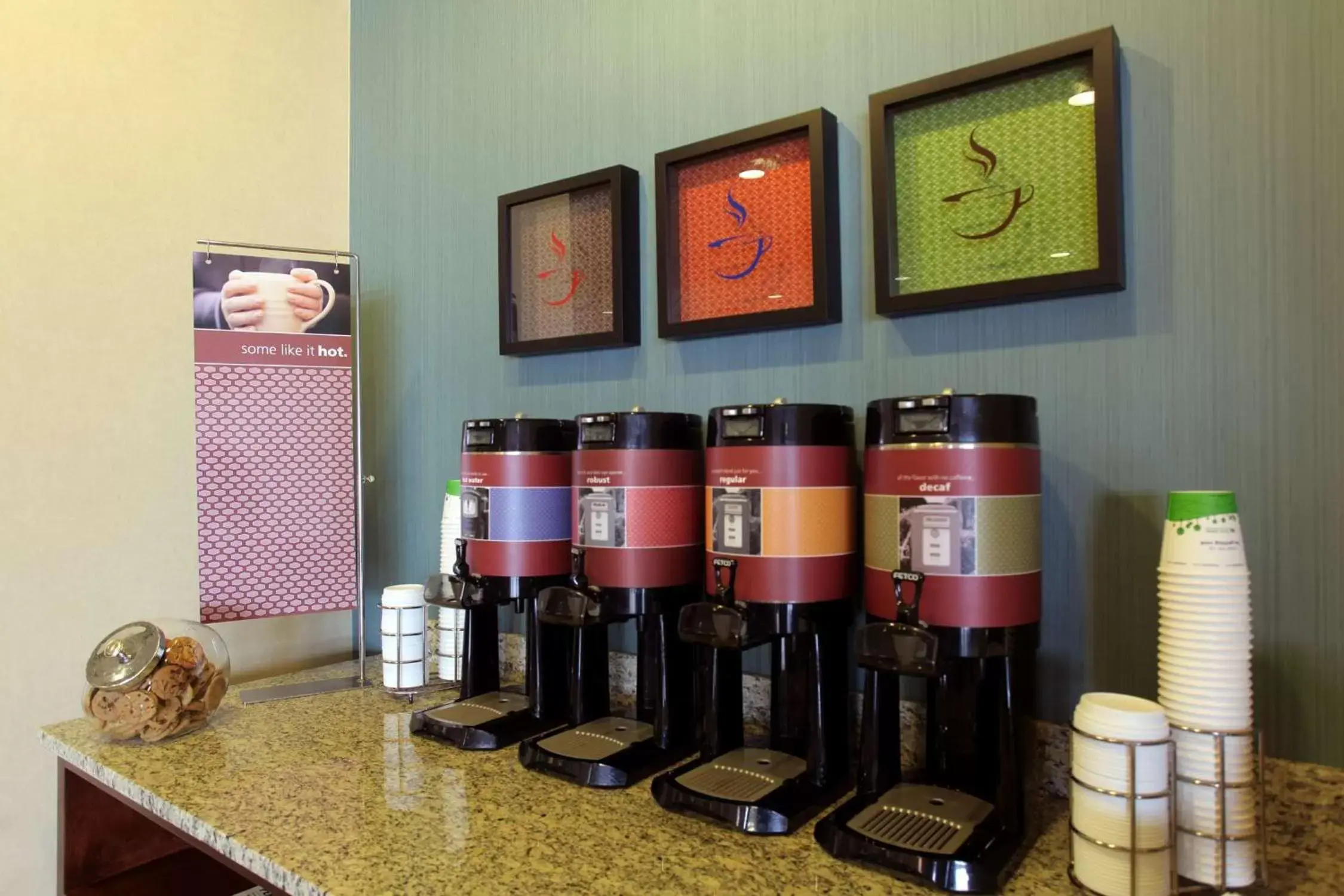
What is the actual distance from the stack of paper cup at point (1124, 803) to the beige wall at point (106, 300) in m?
1.72

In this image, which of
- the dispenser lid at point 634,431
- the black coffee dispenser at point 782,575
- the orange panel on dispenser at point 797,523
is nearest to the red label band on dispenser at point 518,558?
the dispenser lid at point 634,431

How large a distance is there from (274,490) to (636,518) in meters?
0.88

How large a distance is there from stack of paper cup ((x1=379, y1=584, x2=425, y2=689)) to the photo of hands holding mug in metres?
0.57

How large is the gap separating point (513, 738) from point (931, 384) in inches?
30.9

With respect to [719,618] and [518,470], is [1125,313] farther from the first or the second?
[518,470]

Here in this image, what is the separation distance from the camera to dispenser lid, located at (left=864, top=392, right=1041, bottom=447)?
89 centimetres

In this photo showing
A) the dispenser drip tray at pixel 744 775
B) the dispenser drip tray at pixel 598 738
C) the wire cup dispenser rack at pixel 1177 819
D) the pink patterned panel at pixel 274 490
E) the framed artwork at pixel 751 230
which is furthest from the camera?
the pink patterned panel at pixel 274 490

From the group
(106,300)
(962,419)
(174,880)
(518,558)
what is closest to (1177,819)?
(962,419)

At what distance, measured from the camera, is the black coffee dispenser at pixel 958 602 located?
87 cm

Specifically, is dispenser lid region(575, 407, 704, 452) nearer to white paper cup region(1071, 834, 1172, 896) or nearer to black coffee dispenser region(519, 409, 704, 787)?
black coffee dispenser region(519, 409, 704, 787)

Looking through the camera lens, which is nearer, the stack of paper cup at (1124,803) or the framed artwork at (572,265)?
the stack of paper cup at (1124,803)

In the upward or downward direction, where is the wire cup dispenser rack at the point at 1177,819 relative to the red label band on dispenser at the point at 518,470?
downward

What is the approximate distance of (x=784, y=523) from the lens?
102 centimetres

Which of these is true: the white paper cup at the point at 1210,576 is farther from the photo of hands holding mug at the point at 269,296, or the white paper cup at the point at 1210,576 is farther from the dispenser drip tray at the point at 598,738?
the photo of hands holding mug at the point at 269,296
